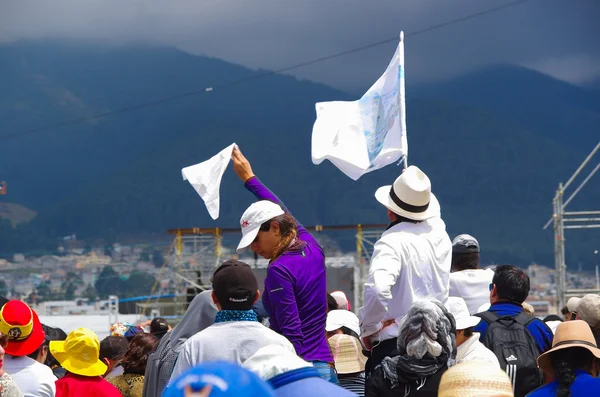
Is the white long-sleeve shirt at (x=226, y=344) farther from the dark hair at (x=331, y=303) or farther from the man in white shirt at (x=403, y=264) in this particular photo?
the dark hair at (x=331, y=303)

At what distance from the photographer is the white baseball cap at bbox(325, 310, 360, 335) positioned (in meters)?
6.35

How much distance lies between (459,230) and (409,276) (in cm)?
19282

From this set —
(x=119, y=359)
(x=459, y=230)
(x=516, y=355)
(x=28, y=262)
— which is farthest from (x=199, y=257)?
(x=459, y=230)

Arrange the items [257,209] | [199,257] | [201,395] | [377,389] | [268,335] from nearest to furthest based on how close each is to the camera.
A: 1. [201,395]
2. [268,335]
3. [377,389]
4. [257,209]
5. [199,257]

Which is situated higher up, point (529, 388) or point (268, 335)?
point (268, 335)

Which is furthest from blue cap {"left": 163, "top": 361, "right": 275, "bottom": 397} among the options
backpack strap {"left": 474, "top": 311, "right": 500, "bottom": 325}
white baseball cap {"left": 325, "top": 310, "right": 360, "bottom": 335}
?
white baseball cap {"left": 325, "top": 310, "right": 360, "bottom": 335}

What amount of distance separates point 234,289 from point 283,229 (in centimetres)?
79

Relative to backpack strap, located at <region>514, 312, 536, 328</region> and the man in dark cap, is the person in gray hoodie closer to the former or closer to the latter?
backpack strap, located at <region>514, 312, 536, 328</region>

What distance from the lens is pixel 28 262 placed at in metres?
149

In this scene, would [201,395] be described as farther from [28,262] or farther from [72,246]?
[72,246]

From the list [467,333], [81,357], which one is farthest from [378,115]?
[81,357]

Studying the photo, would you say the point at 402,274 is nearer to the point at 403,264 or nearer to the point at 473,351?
the point at 403,264

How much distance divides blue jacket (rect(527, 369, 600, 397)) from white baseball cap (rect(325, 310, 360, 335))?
2614mm

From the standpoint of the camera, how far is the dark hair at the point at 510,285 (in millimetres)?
5211
